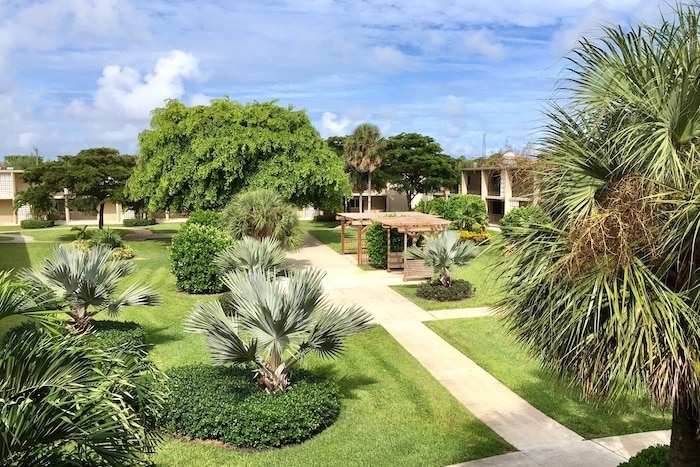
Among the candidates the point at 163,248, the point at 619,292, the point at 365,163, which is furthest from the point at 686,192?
the point at 365,163

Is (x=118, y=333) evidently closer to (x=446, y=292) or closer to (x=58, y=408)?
(x=58, y=408)

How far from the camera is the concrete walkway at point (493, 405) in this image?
7.74 meters

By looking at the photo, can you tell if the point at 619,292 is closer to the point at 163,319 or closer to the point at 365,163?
the point at 163,319

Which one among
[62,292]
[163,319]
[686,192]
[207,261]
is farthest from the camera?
[207,261]

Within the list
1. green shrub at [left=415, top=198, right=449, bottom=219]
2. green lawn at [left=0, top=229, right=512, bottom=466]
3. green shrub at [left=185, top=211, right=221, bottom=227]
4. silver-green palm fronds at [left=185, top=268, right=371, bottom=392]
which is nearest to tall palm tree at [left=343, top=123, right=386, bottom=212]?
green shrub at [left=415, top=198, right=449, bottom=219]

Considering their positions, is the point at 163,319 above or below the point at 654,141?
below

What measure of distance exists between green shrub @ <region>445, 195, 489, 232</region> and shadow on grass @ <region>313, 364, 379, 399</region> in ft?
78.0

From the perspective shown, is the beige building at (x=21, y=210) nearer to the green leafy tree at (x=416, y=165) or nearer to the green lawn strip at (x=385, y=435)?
the green leafy tree at (x=416, y=165)

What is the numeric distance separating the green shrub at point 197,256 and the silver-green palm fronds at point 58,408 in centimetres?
1404

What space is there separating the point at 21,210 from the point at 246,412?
53.3 m

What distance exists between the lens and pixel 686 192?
13.7 ft

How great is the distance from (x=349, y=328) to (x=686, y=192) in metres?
5.61

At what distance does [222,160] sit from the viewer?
28469 mm

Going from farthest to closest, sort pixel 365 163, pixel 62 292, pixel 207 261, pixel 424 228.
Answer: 1. pixel 365 163
2. pixel 424 228
3. pixel 207 261
4. pixel 62 292
